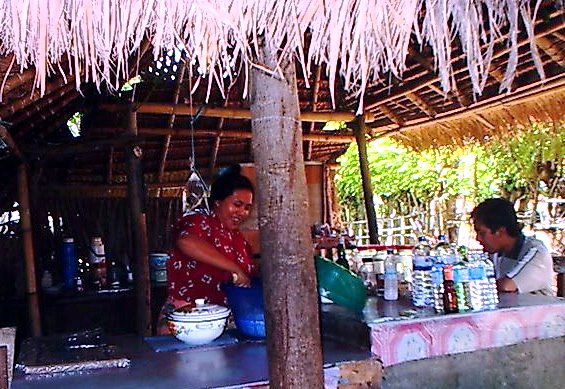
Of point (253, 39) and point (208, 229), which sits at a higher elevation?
point (253, 39)

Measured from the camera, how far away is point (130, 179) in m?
A: 3.92

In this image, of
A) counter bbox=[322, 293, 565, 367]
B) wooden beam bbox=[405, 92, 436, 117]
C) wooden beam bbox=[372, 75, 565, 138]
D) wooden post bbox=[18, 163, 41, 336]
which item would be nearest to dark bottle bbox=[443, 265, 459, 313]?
counter bbox=[322, 293, 565, 367]

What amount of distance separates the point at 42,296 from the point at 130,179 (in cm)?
131

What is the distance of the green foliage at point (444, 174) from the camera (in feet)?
27.1

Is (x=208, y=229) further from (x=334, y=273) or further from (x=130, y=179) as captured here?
(x=130, y=179)

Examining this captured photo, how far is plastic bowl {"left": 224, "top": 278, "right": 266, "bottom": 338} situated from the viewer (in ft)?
7.50

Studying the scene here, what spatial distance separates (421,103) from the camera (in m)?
4.94

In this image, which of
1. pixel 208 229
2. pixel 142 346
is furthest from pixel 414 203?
pixel 142 346

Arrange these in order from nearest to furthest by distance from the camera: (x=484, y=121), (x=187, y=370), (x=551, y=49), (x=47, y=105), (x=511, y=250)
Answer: (x=187, y=370)
(x=511, y=250)
(x=47, y=105)
(x=551, y=49)
(x=484, y=121)

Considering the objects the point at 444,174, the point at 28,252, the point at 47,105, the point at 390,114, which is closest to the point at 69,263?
the point at 28,252

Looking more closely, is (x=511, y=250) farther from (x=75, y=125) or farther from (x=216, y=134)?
(x=75, y=125)

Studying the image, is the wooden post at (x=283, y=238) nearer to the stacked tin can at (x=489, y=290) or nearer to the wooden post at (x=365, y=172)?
the stacked tin can at (x=489, y=290)

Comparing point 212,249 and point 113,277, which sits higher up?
point 212,249

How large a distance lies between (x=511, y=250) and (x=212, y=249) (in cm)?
154
